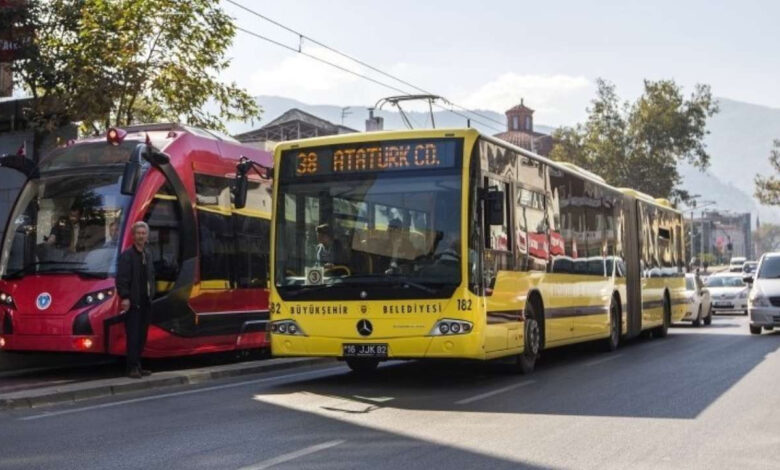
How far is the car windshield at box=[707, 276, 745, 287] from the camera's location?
38.2 m

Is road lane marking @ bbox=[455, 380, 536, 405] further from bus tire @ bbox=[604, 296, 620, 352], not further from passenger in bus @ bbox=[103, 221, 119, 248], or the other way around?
bus tire @ bbox=[604, 296, 620, 352]

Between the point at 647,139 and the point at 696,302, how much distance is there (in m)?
39.8

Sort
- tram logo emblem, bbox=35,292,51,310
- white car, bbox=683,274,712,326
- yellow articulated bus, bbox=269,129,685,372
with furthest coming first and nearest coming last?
1. white car, bbox=683,274,712,326
2. tram logo emblem, bbox=35,292,51,310
3. yellow articulated bus, bbox=269,129,685,372

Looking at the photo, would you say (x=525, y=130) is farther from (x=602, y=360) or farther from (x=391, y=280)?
(x=391, y=280)

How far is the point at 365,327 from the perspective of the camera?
37.8ft

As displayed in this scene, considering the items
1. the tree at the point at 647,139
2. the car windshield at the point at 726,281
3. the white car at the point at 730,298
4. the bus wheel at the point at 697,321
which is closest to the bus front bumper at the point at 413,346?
the bus wheel at the point at 697,321

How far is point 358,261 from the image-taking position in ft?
38.2

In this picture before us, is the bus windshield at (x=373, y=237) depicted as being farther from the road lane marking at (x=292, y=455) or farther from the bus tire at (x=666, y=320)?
the bus tire at (x=666, y=320)

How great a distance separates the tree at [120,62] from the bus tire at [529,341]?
9.45m

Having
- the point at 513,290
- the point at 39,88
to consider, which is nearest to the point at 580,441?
the point at 513,290

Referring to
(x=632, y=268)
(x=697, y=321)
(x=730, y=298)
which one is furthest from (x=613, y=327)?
(x=730, y=298)

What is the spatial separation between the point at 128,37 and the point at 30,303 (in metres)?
7.62

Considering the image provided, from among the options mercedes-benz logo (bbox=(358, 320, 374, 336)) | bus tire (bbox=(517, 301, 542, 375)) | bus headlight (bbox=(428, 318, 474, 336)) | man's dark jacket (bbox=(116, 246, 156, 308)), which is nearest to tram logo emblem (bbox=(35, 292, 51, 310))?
man's dark jacket (bbox=(116, 246, 156, 308))

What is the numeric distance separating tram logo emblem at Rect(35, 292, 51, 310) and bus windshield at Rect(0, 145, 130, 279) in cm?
36
